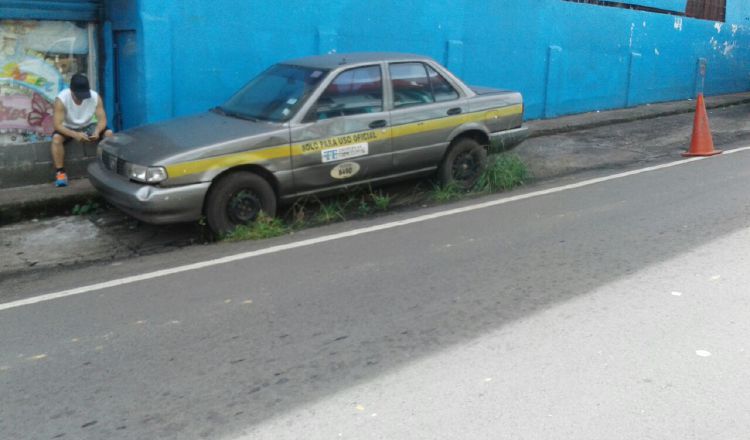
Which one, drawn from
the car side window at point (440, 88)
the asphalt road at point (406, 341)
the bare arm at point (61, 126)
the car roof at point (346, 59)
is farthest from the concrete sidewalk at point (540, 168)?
the car roof at point (346, 59)

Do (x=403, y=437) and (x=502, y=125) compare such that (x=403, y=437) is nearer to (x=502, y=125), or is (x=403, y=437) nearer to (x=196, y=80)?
(x=502, y=125)

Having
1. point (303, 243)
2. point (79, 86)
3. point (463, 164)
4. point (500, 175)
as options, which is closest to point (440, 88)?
point (463, 164)

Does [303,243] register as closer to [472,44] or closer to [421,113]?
[421,113]

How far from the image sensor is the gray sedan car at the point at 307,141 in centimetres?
685

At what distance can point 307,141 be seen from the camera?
747cm

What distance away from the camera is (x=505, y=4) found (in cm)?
1359

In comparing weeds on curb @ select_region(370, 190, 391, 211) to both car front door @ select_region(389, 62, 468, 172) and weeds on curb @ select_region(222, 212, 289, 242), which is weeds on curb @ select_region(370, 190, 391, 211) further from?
weeds on curb @ select_region(222, 212, 289, 242)

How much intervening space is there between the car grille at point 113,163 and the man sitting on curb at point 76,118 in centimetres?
125

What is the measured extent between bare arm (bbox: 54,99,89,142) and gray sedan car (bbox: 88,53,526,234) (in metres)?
1.03

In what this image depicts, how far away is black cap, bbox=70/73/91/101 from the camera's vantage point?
8320mm

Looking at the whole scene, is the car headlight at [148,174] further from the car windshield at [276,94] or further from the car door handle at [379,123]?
the car door handle at [379,123]

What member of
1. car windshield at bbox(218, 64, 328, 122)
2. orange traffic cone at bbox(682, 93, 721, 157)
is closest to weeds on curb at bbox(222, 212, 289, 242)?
car windshield at bbox(218, 64, 328, 122)

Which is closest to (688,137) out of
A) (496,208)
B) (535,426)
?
(496,208)

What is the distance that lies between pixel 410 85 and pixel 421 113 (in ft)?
1.09
